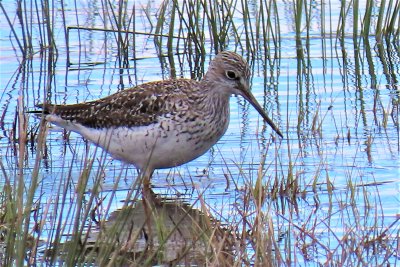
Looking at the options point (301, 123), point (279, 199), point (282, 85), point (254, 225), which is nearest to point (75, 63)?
point (282, 85)

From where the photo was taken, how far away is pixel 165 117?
759 cm

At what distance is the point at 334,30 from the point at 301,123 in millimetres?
3848

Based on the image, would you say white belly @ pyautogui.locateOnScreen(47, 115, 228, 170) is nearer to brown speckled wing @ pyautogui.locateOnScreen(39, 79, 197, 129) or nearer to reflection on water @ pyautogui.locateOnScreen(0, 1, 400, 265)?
brown speckled wing @ pyautogui.locateOnScreen(39, 79, 197, 129)

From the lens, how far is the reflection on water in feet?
19.3

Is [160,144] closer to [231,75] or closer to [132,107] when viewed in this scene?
[132,107]

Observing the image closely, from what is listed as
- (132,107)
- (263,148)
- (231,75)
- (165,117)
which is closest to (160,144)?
(165,117)

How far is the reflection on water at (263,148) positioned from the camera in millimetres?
5879

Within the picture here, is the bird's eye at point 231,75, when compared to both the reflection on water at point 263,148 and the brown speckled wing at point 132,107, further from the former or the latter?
the reflection on water at point 263,148

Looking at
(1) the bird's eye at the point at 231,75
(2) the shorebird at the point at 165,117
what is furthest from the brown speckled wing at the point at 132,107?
(1) the bird's eye at the point at 231,75

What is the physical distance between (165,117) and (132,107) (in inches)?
15.6

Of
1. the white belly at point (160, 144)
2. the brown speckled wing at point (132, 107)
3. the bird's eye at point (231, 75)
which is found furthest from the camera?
the bird's eye at point (231, 75)

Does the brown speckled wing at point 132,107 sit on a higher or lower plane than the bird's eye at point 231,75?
lower

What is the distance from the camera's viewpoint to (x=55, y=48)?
38.5 feet

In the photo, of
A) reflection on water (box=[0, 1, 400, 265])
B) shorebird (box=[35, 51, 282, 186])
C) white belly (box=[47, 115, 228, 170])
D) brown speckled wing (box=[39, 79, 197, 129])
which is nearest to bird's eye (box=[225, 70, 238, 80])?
shorebird (box=[35, 51, 282, 186])
